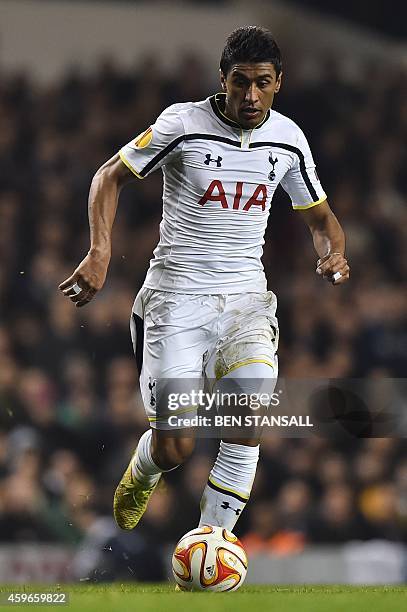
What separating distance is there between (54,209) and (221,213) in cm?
534

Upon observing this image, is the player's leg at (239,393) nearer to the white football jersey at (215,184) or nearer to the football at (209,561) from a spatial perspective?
the football at (209,561)

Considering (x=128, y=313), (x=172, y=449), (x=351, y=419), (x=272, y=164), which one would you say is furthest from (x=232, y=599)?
(x=351, y=419)

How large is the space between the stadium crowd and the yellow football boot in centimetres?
144

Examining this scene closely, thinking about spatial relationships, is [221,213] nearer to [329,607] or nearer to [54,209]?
[329,607]

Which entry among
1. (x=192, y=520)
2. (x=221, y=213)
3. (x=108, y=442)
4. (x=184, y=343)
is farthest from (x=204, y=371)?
(x=108, y=442)

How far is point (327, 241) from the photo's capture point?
18.7 ft

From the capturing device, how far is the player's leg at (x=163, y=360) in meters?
5.52

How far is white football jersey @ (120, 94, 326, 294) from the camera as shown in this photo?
213 inches

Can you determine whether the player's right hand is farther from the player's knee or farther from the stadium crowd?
the stadium crowd

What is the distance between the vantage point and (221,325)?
5.53m

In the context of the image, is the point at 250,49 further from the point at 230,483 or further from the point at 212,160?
the point at 230,483

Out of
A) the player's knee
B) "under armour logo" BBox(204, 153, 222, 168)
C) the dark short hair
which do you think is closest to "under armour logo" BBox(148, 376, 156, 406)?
the player's knee

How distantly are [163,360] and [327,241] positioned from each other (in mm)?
845

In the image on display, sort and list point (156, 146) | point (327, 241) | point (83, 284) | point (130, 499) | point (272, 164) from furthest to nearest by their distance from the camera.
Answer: point (130, 499), point (327, 241), point (272, 164), point (156, 146), point (83, 284)
